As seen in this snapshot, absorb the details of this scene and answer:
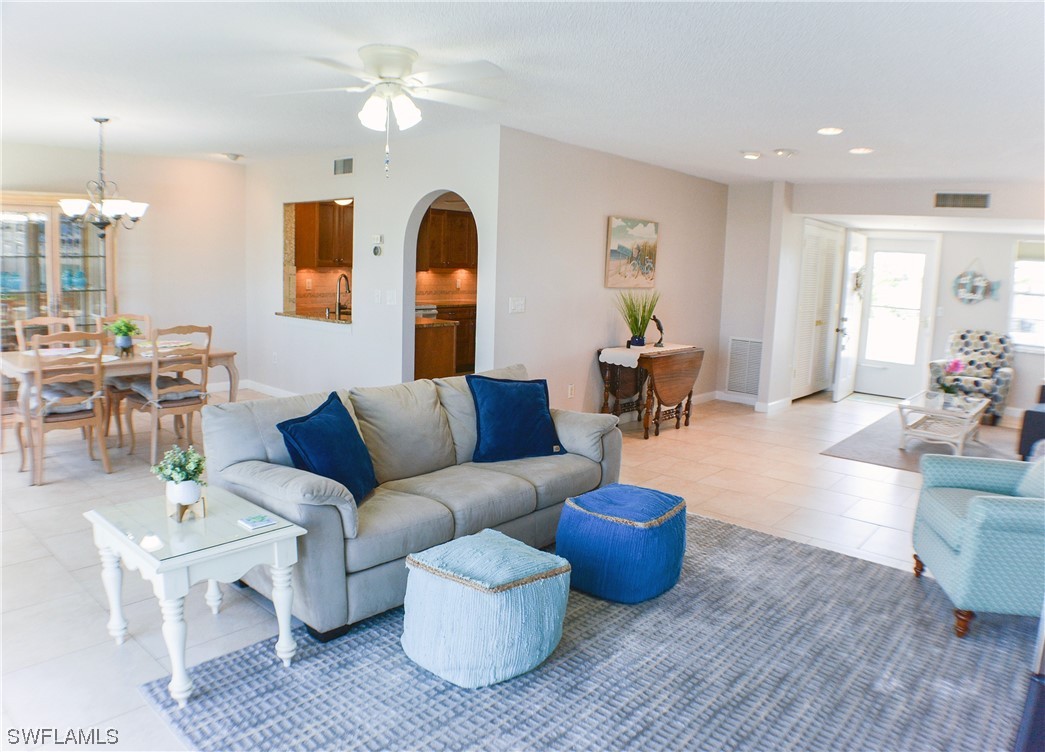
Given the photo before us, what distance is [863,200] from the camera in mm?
7035

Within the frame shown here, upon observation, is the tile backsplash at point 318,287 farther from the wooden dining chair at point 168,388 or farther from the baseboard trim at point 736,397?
the baseboard trim at point 736,397

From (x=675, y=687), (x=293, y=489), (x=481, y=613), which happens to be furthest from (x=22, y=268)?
(x=675, y=687)

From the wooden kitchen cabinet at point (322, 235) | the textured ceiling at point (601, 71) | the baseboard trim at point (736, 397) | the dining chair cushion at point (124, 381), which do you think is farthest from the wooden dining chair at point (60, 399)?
the baseboard trim at point (736, 397)

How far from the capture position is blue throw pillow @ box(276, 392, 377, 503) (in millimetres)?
2904

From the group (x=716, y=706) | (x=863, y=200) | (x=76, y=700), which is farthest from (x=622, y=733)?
(x=863, y=200)

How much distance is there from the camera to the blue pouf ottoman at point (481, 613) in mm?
2426

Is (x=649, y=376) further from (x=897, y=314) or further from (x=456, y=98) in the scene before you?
(x=897, y=314)

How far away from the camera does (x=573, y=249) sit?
588 centimetres

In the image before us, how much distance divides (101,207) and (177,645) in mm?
4565

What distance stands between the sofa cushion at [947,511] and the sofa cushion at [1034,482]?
171 mm

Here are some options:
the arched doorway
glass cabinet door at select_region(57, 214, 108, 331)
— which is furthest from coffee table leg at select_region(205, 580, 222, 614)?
the arched doorway

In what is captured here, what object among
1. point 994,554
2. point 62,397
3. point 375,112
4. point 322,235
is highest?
point 375,112

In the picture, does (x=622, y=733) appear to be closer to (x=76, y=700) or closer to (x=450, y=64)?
(x=76, y=700)

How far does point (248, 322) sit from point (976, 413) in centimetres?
686
